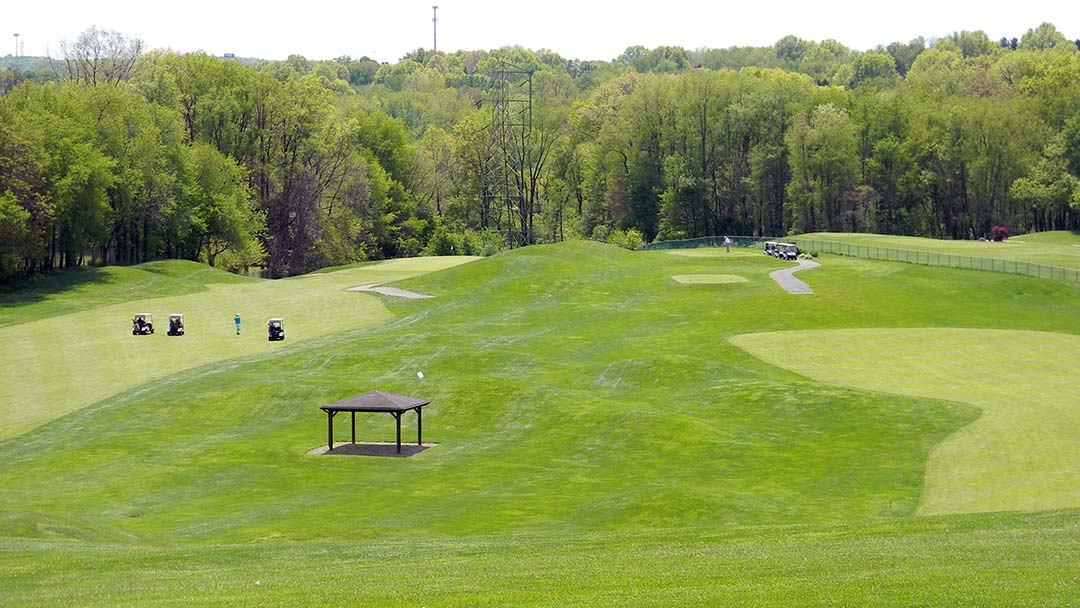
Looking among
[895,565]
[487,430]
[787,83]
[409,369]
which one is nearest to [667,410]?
[487,430]

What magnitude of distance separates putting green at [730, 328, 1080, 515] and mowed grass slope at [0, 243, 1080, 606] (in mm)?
1572

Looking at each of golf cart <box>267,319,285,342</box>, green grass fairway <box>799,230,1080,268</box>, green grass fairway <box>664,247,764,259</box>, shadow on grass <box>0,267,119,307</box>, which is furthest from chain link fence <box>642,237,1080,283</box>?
shadow on grass <box>0,267,119,307</box>

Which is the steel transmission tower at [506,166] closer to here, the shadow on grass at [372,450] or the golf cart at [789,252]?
the golf cart at [789,252]

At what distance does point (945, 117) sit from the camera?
166 meters

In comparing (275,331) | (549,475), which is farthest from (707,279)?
(549,475)

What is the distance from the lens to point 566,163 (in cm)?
19688

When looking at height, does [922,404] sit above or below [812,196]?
below

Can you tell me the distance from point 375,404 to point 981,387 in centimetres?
2885

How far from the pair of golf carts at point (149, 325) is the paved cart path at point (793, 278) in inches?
1720

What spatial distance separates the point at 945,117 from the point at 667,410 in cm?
12206

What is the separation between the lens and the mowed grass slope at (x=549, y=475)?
2503 cm

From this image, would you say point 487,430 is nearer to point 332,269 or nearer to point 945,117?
point 332,269

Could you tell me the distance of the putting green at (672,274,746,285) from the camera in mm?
99500

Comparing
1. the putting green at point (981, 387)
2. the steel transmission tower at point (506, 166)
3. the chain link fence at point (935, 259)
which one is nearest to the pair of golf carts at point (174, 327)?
the putting green at point (981, 387)
